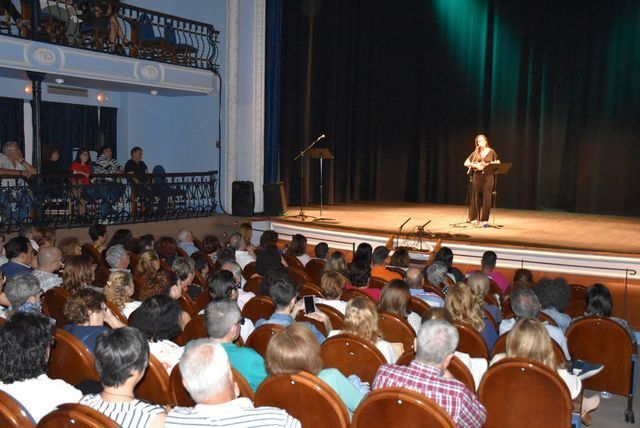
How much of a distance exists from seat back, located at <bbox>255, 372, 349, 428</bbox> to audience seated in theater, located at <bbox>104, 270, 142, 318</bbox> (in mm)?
1876

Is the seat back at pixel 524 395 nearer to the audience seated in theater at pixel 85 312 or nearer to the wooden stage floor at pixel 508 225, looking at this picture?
the audience seated in theater at pixel 85 312

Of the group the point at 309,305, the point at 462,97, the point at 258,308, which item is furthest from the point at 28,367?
the point at 462,97

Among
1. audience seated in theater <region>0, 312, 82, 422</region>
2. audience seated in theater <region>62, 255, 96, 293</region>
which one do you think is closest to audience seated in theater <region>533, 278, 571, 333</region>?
audience seated in theater <region>62, 255, 96, 293</region>

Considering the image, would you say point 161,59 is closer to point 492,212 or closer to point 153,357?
point 492,212

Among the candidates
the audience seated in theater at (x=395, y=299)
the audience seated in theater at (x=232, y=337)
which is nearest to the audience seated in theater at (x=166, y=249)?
the audience seated in theater at (x=395, y=299)

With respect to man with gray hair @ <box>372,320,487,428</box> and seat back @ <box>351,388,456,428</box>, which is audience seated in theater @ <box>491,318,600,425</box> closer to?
man with gray hair @ <box>372,320,487,428</box>

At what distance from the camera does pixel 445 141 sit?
1506 cm

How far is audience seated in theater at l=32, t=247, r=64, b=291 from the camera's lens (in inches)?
195

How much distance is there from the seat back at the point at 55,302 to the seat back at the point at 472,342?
2.47 meters

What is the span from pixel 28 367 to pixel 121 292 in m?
1.68

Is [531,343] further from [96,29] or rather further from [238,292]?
[96,29]

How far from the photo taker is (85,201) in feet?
32.6

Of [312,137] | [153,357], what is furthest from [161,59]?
[153,357]

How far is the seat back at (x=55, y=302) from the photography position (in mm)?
4449
